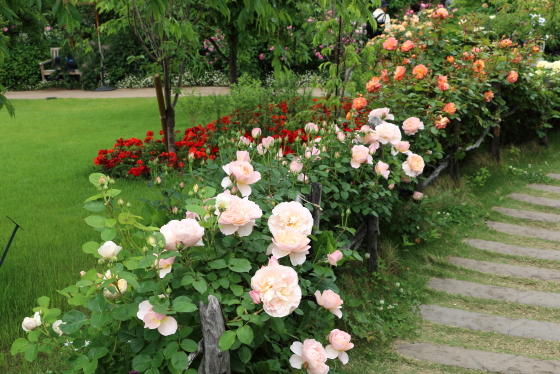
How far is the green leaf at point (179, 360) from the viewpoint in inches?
68.4

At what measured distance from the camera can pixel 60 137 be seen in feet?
30.2

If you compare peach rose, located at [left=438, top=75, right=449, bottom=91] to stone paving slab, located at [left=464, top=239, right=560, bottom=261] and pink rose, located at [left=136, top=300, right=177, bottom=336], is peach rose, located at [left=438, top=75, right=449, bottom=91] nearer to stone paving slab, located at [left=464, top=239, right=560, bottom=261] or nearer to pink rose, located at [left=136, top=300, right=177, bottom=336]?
stone paving slab, located at [left=464, top=239, right=560, bottom=261]

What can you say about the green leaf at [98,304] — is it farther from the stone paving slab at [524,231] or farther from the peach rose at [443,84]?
the stone paving slab at [524,231]

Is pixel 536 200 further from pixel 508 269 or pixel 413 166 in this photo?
pixel 413 166

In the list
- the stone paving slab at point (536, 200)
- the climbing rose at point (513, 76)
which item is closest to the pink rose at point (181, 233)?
the stone paving slab at point (536, 200)

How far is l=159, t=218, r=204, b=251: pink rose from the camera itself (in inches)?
73.5

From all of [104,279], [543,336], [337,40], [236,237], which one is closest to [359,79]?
[337,40]

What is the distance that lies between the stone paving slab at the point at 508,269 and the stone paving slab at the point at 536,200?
1.33 m

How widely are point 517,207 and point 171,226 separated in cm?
435

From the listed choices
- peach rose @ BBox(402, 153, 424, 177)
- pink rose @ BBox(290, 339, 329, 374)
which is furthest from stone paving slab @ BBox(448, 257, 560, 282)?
pink rose @ BBox(290, 339, 329, 374)

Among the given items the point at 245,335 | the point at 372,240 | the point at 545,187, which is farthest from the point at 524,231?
the point at 245,335

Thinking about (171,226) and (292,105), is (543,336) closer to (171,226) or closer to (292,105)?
(171,226)

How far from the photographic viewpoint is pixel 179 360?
175 cm

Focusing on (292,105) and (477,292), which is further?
(292,105)
